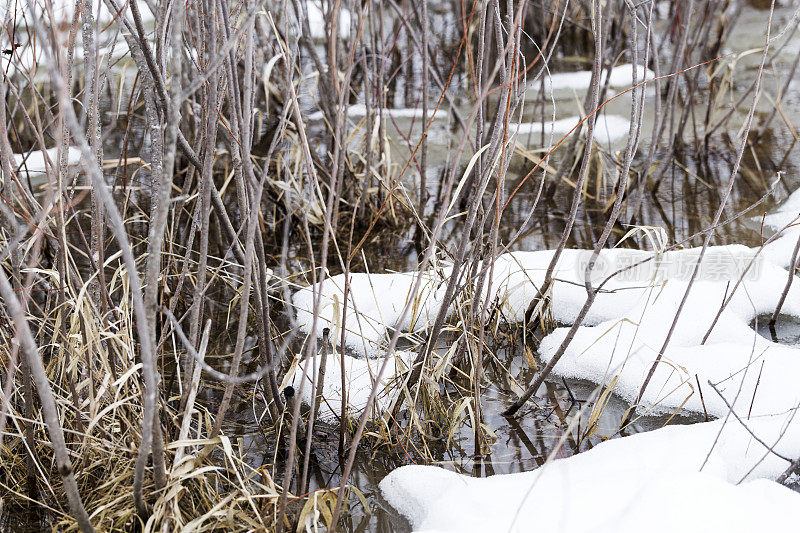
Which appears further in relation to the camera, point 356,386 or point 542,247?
point 542,247

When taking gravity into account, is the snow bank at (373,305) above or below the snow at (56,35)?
below

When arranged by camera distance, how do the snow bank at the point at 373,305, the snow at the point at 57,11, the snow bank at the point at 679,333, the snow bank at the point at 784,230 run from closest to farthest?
the snow at the point at 57,11, the snow bank at the point at 679,333, the snow bank at the point at 373,305, the snow bank at the point at 784,230

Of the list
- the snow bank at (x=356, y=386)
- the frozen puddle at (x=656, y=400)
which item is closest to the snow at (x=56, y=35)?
the frozen puddle at (x=656, y=400)

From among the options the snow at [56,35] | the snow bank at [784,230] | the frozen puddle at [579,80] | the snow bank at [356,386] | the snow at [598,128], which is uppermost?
the snow at [56,35]

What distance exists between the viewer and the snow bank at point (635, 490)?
118 cm

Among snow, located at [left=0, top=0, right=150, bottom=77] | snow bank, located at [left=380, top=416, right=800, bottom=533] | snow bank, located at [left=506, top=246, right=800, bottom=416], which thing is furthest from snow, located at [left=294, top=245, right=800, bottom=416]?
snow, located at [left=0, top=0, right=150, bottom=77]

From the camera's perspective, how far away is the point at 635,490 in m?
1.23

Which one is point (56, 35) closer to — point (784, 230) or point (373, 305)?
point (373, 305)

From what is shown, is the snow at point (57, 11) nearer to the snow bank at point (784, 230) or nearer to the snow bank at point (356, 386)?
the snow bank at point (356, 386)

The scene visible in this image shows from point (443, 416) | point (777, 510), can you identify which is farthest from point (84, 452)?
point (777, 510)

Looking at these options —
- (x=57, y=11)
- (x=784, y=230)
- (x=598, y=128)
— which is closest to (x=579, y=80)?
(x=598, y=128)

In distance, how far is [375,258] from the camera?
8.18 feet

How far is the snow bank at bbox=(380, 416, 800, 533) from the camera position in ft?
3.86

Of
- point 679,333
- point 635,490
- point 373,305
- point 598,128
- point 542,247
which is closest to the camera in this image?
point 635,490
